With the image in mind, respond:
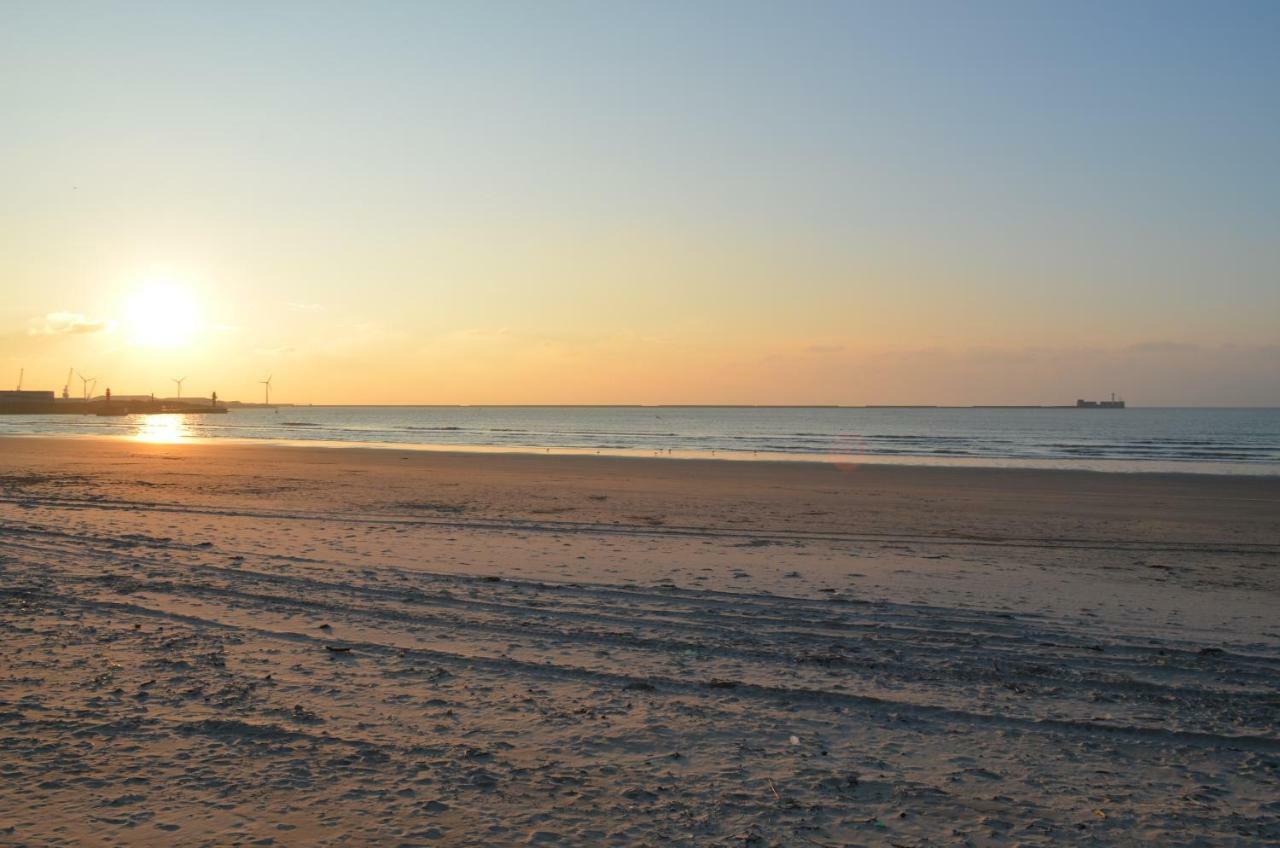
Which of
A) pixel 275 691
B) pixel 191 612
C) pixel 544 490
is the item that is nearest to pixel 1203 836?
pixel 275 691

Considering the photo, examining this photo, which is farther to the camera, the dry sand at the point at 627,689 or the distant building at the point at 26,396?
the distant building at the point at 26,396

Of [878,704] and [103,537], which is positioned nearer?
[878,704]

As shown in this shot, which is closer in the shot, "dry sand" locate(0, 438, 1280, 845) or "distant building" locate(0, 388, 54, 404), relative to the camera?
"dry sand" locate(0, 438, 1280, 845)

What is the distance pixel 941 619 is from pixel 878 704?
2856 mm

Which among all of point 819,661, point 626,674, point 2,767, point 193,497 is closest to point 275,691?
point 2,767

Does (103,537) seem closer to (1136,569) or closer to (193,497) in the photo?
(193,497)

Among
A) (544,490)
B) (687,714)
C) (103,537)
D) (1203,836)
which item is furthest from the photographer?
(544,490)

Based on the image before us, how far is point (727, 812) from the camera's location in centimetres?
432

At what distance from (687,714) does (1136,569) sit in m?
8.90

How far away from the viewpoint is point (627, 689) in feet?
20.1

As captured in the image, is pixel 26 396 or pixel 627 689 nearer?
pixel 627 689

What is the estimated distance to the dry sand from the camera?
14.1 feet

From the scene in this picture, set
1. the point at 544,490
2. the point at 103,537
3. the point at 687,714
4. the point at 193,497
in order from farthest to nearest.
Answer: the point at 544,490, the point at 193,497, the point at 103,537, the point at 687,714

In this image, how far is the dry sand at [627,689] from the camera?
4.29 metres
